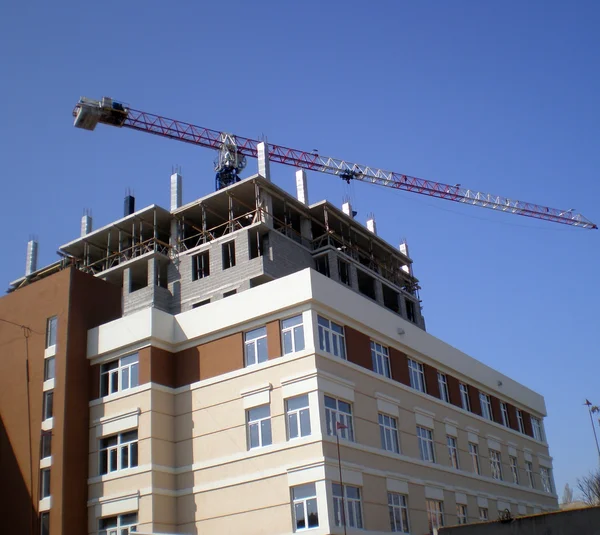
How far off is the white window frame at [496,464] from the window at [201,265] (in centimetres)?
1921

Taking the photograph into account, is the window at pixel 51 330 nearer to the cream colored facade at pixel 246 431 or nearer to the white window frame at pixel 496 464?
the cream colored facade at pixel 246 431

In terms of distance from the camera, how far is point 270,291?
3031 centimetres

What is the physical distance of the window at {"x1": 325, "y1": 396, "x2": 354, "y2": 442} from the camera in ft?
91.7

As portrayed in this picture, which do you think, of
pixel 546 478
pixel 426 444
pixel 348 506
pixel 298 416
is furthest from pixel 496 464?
pixel 298 416

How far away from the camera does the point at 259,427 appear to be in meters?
28.9

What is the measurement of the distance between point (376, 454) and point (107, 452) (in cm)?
1100

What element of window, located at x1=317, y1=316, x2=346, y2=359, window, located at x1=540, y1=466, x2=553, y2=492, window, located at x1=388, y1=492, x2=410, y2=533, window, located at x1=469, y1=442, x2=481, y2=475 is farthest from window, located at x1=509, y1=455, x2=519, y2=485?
window, located at x1=317, y1=316, x2=346, y2=359

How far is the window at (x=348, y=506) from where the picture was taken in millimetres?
26469

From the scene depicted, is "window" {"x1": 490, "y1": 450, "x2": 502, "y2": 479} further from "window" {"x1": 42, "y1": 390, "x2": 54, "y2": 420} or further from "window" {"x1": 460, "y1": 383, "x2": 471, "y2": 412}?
"window" {"x1": 42, "y1": 390, "x2": 54, "y2": 420}

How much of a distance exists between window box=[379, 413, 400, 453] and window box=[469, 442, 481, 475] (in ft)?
23.3

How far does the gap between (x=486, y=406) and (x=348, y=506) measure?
1600 centimetres

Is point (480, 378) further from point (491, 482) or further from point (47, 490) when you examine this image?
point (47, 490)

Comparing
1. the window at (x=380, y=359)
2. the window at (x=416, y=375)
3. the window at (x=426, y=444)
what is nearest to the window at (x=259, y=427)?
the window at (x=380, y=359)

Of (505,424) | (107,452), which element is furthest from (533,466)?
(107,452)
